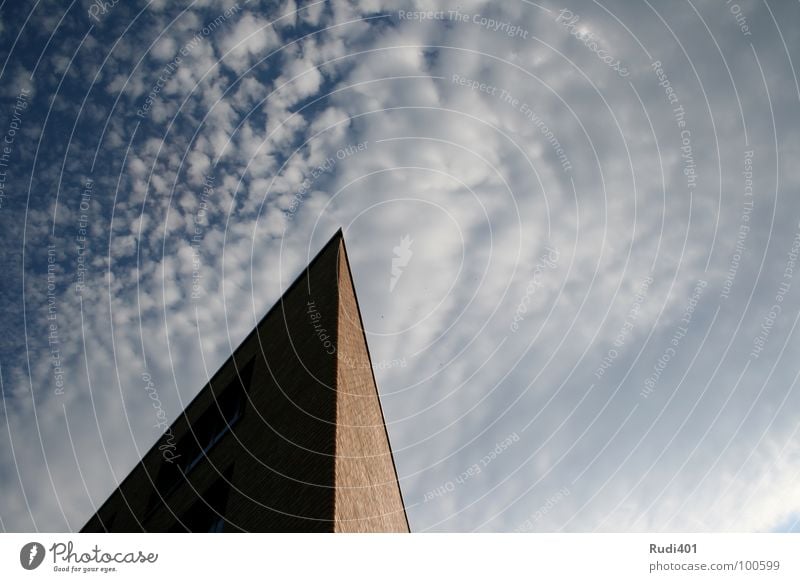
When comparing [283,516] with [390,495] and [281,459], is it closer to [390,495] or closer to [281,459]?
[281,459]

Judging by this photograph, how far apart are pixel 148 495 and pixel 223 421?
4.08 metres

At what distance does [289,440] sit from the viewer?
9.91 metres
